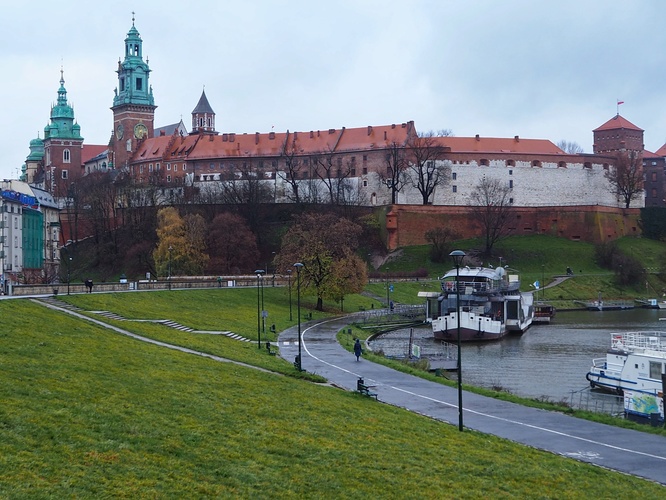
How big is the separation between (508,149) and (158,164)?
147ft

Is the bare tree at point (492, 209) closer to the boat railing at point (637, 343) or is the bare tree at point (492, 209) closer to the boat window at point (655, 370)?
the boat railing at point (637, 343)

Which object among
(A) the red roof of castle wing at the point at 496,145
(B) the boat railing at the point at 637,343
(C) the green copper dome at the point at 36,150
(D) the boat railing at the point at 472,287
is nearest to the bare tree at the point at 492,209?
(A) the red roof of castle wing at the point at 496,145

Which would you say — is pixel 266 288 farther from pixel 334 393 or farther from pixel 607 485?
pixel 607 485

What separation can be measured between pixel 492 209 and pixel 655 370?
70609mm

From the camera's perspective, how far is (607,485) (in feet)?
60.0

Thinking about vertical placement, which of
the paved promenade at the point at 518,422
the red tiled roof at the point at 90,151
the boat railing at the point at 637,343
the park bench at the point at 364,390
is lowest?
the paved promenade at the point at 518,422

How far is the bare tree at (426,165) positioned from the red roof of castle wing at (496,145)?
9.72ft

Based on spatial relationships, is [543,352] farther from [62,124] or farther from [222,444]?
[62,124]

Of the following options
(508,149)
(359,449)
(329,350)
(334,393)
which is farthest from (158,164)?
(359,449)

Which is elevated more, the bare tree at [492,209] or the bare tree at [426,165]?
the bare tree at [426,165]

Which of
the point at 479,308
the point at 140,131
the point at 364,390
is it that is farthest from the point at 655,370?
the point at 140,131

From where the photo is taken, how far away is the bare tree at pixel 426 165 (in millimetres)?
106000

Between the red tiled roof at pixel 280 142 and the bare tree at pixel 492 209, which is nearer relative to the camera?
the bare tree at pixel 492 209

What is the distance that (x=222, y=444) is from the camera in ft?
59.6
